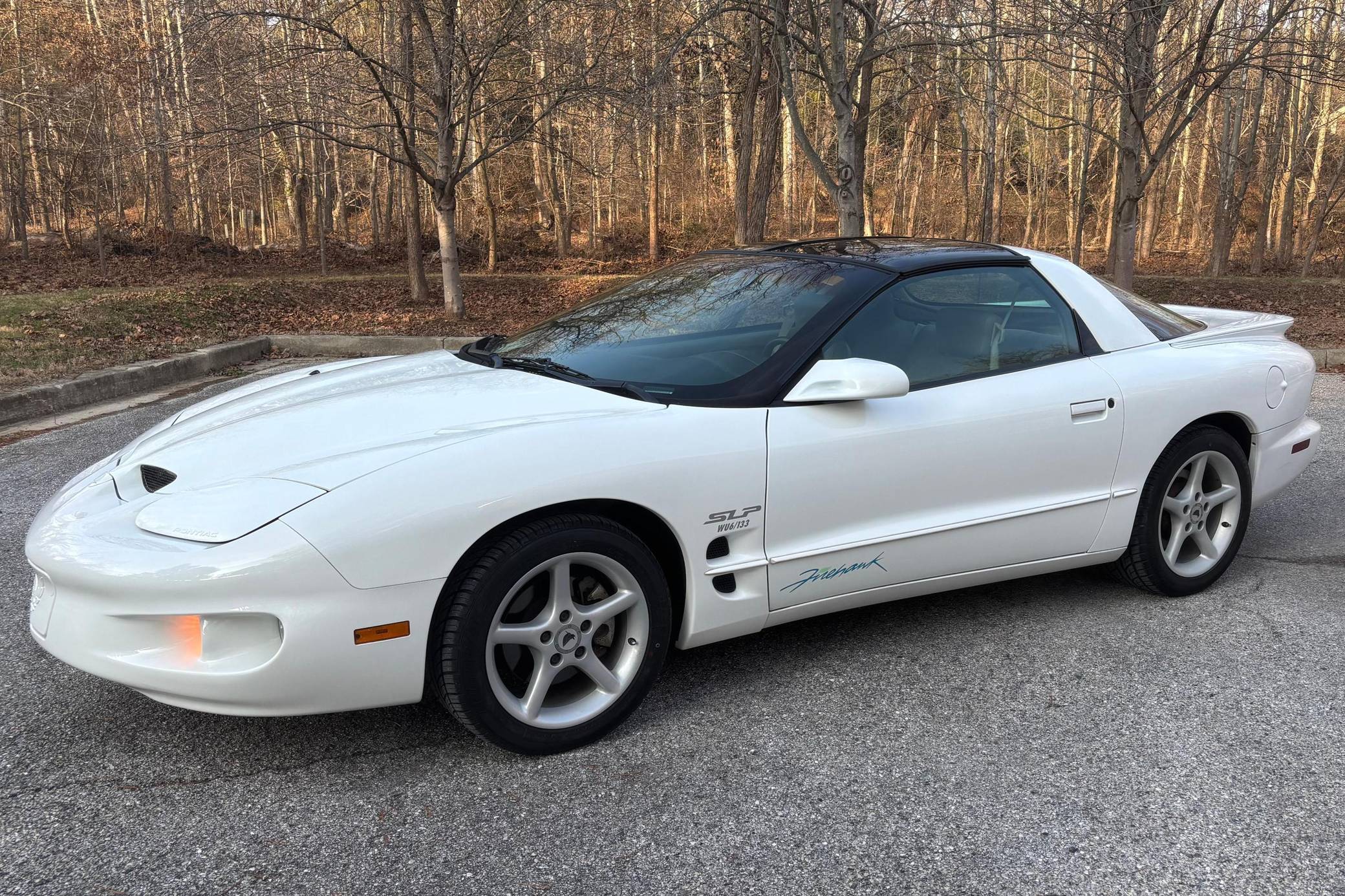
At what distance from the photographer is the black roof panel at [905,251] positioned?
3443 millimetres

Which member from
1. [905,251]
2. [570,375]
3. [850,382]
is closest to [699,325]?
[570,375]

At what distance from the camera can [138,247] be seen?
70.6ft

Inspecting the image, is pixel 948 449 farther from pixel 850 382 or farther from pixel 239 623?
pixel 239 623

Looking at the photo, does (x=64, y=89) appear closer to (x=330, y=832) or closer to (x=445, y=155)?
(x=445, y=155)

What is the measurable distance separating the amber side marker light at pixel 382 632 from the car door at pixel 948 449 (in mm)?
1081

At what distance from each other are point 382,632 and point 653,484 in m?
0.81

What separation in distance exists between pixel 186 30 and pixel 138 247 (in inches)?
490

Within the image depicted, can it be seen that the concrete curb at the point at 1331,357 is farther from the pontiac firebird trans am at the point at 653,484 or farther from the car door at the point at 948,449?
the car door at the point at 948,449

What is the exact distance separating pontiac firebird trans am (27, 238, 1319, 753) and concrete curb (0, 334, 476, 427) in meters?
3.43

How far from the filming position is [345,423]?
285 cm

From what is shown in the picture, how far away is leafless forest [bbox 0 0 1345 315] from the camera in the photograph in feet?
34.7

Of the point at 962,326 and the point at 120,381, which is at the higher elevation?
the point at 962,326

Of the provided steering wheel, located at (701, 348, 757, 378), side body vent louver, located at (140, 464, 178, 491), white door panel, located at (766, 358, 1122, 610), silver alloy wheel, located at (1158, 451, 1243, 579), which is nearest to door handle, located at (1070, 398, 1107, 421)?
white door panel, located at (766, 358, 1122, 610)

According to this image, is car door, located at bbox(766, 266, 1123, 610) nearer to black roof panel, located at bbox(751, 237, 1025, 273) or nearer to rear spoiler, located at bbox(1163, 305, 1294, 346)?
black roof panel, located at bbox(751, 237, 1025, 273)
